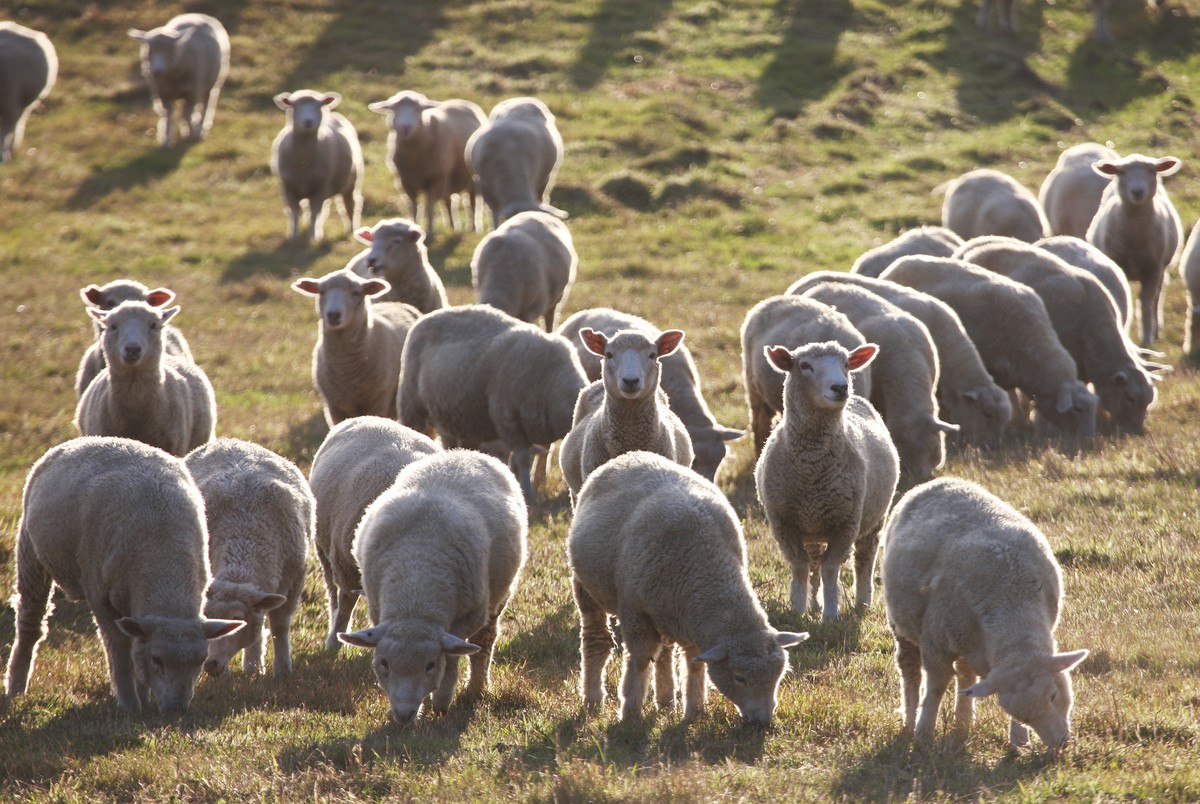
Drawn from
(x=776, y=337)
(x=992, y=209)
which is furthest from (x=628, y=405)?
(x=992, y=209)

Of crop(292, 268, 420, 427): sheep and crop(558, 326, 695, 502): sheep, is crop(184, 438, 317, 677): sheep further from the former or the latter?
crop(292, 268, 420, 427): sheep

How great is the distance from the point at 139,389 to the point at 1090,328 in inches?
325

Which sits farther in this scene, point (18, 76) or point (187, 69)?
point (187, 69)

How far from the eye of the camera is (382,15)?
31.1 metres

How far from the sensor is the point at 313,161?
19.3m

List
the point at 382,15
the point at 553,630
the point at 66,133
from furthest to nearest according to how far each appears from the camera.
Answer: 1. the point at 382,15
2. the point at 66,133
3. the point at 553,630

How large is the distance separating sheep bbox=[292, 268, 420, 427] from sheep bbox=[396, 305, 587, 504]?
612mm

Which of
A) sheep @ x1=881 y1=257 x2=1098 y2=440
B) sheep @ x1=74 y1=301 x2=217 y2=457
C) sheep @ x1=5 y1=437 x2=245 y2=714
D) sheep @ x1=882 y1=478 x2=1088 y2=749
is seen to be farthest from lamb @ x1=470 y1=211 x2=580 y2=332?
sheep @ x1=882 y1=478 x2=1088 y2=749

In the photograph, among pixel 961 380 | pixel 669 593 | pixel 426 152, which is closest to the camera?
pixel 669 593

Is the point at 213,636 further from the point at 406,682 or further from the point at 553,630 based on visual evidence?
the point at 553,630

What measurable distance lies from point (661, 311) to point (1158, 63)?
17.0 m

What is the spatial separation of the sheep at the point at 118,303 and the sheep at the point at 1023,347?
652 cm

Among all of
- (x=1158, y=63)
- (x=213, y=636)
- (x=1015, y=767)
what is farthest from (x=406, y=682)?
(x=1158, y=63)

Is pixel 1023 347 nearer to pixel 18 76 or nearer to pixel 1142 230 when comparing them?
pixel 1142 230
